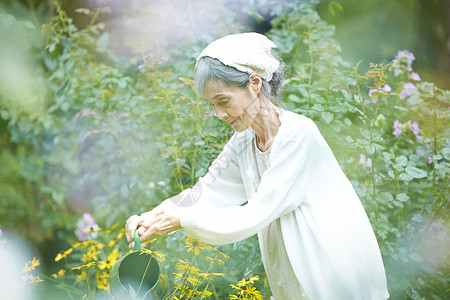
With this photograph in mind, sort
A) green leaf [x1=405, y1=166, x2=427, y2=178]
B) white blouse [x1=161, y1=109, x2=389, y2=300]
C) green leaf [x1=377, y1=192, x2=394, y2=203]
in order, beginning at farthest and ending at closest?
green leaf [x1=377, y1=192, x2=394, y2=203], green leaf [x1=405, y1=166, x2=427, y2=178], white blouse [x1=161, y1=109, x2=389, y2=300]

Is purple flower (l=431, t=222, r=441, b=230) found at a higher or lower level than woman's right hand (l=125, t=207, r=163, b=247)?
lower

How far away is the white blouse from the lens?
1.25m

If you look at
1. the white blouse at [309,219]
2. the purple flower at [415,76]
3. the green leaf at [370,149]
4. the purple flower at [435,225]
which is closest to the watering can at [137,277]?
the white blouse at [309,219]

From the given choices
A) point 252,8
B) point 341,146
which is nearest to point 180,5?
point 252,8

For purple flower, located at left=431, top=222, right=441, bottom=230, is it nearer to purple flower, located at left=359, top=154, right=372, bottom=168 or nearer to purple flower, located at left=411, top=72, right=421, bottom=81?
purple flower, located at left=359, top=154, right=372, bottom=168

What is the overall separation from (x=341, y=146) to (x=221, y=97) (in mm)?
829

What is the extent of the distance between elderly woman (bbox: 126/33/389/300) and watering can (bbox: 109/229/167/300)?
0.24 ft

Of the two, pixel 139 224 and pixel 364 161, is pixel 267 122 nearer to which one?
pixel 139 224

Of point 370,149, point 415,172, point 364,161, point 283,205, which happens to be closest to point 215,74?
point 283,205

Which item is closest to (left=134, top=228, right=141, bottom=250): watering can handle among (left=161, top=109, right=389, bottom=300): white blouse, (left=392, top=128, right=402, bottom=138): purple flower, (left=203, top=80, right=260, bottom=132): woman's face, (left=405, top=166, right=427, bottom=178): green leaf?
(left=161, top=109, right=389, bottom=300): white blouse

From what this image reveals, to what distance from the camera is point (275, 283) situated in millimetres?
1498

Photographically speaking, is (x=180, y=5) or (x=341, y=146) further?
(x=180, y=5)

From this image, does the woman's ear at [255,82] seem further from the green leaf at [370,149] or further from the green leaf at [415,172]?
the green leaf at [415,172]

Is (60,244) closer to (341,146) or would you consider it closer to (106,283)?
(106,283)
